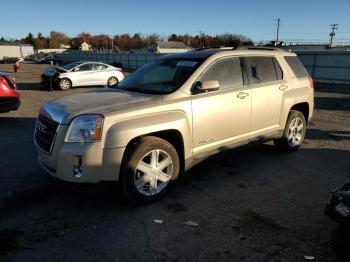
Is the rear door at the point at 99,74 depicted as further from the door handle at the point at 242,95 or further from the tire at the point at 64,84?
the door handle at the point at 242,95

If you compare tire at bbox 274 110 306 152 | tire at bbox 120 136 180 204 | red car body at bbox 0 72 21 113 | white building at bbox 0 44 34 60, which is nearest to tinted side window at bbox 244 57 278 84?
tire at bbox 274 110 306 152

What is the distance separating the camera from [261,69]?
5758mm

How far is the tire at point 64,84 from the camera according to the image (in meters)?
17.9

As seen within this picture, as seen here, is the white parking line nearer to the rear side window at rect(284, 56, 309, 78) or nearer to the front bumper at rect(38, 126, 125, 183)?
the front bumper at rect(38, 126, 125, 183)

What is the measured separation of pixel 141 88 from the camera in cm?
509

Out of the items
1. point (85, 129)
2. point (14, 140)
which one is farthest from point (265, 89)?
point (14, 140)

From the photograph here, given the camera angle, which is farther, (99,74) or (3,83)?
(99,74)

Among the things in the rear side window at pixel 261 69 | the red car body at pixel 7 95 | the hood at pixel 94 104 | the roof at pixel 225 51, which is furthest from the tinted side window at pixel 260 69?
the red car body at pixel 7 95

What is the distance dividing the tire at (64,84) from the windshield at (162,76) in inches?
519

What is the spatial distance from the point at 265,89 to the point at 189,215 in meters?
2.58

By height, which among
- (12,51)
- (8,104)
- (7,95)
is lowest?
(8,104)

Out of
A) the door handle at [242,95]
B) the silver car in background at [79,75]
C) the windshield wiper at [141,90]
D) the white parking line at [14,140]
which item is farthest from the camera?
the silver car in background at [79,75]

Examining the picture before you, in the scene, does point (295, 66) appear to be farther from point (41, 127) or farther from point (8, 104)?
point (8, 104)

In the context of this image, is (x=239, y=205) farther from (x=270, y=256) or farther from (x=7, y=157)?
(x=7, y=157)
